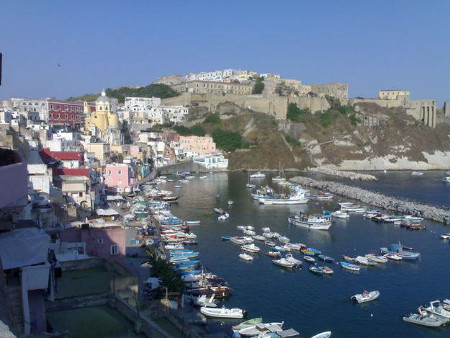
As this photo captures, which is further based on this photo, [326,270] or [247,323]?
[326,270]

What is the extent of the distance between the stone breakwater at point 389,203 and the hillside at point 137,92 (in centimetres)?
2725

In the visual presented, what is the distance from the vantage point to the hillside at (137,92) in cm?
5525

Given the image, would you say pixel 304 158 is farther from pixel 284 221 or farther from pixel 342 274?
pixel 342 274

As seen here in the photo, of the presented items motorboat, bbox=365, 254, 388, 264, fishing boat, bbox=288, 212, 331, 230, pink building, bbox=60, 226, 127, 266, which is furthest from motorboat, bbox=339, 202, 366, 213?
pink building, bbox=60, 226, 127, 266

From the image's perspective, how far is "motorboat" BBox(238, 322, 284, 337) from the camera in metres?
10.3

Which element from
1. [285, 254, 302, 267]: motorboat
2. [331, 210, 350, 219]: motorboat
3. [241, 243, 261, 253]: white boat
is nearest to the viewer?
[285, 254, 302, 267]: motorboat

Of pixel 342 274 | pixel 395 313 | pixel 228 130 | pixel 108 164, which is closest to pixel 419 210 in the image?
pixel 342 274

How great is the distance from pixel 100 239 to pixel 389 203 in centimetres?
1936

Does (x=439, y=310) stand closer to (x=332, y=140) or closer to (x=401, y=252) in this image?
(x=401, y=252)

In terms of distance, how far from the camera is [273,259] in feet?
52.7

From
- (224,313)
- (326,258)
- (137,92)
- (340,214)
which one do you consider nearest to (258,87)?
(137,92)

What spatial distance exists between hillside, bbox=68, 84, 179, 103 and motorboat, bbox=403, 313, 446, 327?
4615cm

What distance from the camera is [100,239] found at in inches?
400

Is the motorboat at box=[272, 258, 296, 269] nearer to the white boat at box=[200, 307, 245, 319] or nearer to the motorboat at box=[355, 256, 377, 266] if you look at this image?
the motorboat at box=[355, 256, 377, 266]
